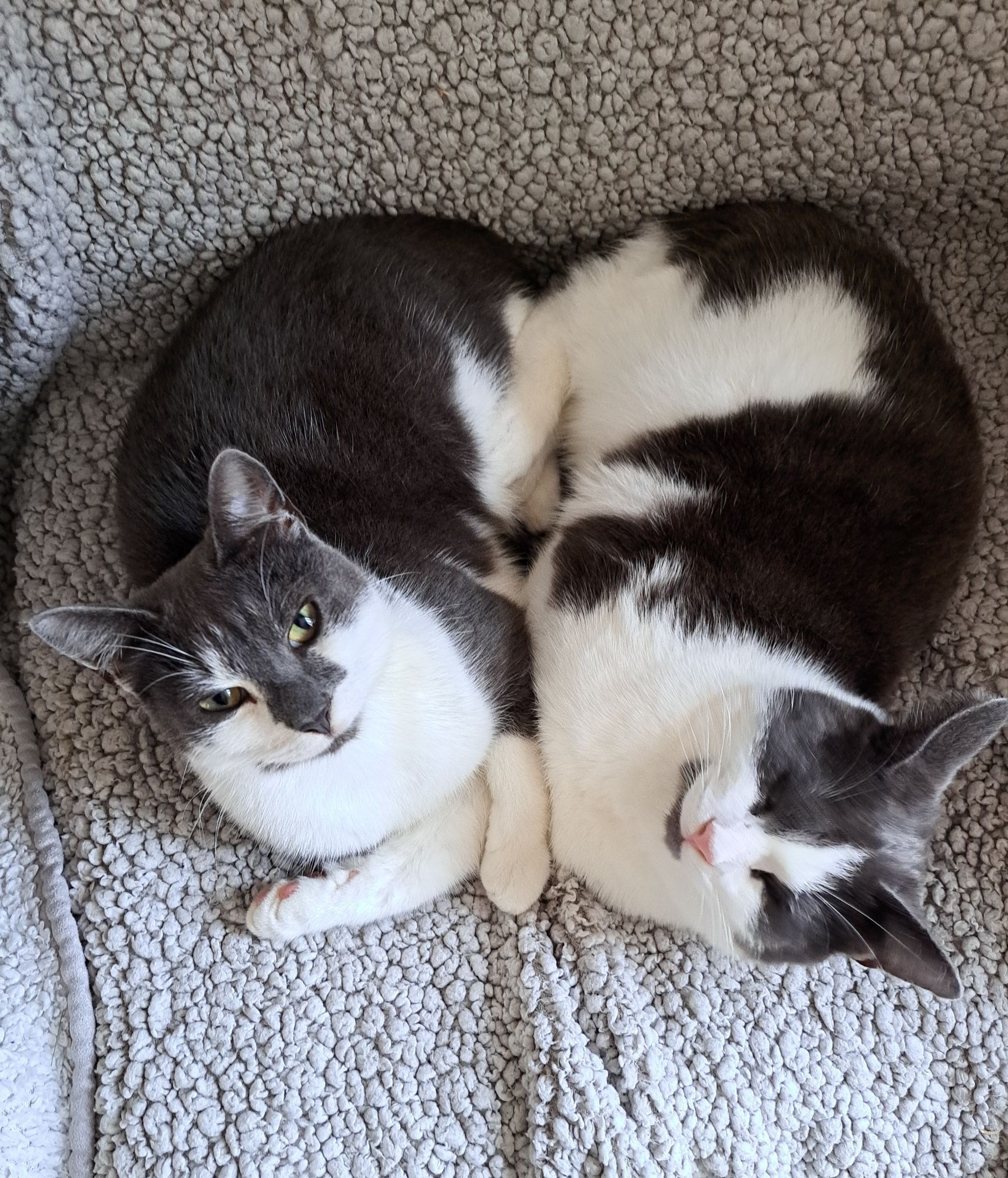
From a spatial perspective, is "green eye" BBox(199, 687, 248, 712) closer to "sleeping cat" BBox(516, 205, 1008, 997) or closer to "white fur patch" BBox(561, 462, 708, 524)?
"sleeping cat" BBox(516, 205, 1008, 997)

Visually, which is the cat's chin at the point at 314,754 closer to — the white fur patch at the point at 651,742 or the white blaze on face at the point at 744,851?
the white fur patch at the point at 651,742

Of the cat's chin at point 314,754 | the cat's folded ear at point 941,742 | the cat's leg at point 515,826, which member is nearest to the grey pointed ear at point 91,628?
the cat's chin at point 314,754

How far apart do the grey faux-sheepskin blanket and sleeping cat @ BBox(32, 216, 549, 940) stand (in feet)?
0.41

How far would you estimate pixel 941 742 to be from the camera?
108 cm

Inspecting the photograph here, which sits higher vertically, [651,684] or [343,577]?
[343,577]

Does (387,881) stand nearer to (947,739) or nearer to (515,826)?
(515,826)

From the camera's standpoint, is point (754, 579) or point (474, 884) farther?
point (474, 884)

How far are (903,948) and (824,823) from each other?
17 centimetres

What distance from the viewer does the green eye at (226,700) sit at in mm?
1135

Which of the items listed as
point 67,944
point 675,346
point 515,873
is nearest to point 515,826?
point 515,873

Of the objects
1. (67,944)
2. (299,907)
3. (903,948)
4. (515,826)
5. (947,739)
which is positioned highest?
(947,739)

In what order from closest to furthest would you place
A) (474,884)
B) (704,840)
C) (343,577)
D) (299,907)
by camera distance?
1. (704,840)
2. (343,577)
3. (299,907)
4. (474,884)

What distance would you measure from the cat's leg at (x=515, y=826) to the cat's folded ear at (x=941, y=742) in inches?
19.9

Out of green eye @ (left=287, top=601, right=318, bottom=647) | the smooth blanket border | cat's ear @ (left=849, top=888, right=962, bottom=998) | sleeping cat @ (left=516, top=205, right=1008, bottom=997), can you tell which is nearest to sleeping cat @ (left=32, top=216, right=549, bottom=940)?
green eye @ (left=287, top=601, right=318, bottom=647)
